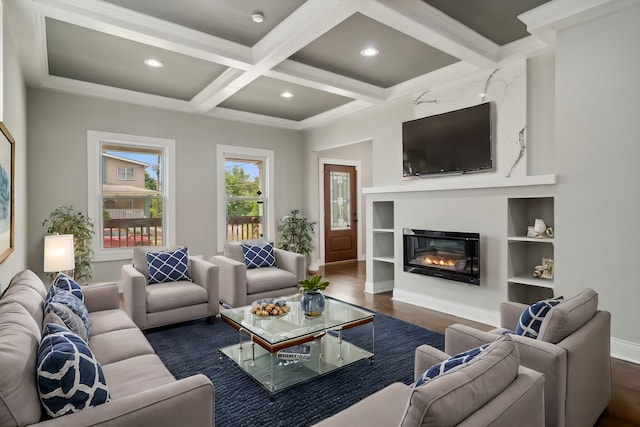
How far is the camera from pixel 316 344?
302 centimetres

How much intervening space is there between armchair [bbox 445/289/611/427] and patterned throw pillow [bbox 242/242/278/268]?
3.06 metres

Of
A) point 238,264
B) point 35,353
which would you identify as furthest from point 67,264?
point 35,353

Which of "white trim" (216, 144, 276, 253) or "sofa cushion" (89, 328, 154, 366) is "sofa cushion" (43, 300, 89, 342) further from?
Result: "white trim" (216, 144, 276, 253)

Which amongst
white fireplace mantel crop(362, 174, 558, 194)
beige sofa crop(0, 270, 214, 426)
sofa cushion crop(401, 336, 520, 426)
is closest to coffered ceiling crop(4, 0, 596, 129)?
white fireplace mantel crop(362, 174, 558, 194)

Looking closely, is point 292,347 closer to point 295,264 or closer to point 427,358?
point 427,358

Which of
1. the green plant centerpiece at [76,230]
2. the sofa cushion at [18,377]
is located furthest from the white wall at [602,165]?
the green plant centerpiece at [76,230]

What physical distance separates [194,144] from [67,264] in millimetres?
2752

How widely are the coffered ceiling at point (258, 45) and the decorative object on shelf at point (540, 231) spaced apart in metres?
1.71

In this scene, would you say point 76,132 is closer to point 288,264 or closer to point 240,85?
point 240,85

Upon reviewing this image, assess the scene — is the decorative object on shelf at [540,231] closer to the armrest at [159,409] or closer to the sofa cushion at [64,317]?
the armrest at [159,409]

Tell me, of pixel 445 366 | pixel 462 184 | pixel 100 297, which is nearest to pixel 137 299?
pixel 100 297

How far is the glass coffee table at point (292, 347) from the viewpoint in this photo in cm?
246

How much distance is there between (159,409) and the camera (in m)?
1.33

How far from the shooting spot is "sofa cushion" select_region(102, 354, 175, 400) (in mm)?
1698
